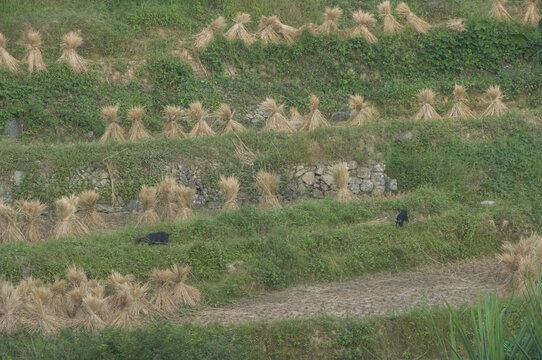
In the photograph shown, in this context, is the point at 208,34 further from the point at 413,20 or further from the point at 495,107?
the point at 495,107

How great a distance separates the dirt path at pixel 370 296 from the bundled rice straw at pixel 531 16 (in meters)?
7.95

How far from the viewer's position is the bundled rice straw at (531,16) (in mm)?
15545

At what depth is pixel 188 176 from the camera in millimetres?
11430

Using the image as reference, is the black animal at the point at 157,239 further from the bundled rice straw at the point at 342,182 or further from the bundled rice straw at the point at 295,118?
the bundled rice straw at the point at 295,118

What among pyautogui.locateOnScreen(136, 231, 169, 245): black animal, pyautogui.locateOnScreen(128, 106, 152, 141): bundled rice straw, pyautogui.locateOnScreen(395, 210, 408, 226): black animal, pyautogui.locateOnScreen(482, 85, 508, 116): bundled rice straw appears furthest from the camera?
pyautogui.locateOnScreen(482, 85, 508, 116): bundled rice straw

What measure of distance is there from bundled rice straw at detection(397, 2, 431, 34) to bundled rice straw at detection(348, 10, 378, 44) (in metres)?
0.92

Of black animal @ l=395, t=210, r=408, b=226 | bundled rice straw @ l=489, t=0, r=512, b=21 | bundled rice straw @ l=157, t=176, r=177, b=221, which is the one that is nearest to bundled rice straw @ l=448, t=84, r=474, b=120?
black animal @ l=395, t=210, r=408, b=226

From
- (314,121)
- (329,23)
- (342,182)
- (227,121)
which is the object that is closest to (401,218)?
(342,182)

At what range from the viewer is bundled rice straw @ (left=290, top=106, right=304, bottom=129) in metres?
12.7

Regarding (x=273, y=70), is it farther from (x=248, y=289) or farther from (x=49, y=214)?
(x=248, y=289)

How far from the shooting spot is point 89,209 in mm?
10016

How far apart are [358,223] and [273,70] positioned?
18.6 ft

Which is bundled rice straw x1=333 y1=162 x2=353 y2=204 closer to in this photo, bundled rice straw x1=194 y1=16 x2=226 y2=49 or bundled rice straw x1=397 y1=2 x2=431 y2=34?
bundled rice straw x1=194 y1=16 x2=226 y2=49

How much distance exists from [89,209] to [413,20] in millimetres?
8873
